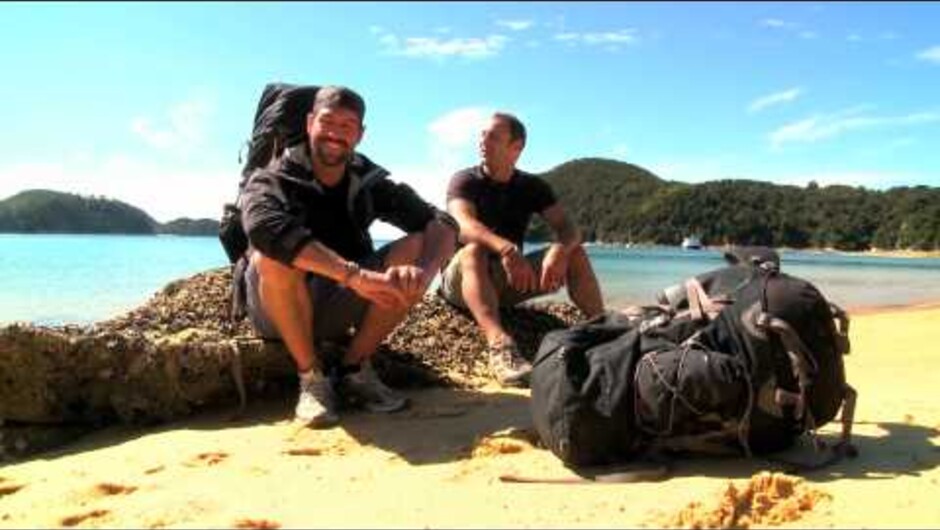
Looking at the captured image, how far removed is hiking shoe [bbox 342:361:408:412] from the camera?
4.78 meters

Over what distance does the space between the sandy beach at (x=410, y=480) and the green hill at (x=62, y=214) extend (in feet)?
349

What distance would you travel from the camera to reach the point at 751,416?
3.57 metres

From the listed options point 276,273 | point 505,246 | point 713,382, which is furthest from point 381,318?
point 713,382

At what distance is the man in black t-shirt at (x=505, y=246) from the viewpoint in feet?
18.4

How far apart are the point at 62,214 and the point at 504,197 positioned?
105630mm

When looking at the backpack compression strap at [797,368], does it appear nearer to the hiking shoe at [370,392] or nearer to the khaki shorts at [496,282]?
the hiking shoe at [370,392]

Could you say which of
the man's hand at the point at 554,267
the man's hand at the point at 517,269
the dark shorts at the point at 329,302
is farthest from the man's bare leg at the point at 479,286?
the dark shorts at the point at 329,302

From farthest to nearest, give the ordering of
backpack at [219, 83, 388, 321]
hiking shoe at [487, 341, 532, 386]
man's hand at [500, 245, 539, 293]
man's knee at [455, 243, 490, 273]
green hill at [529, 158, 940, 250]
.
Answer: green hill at [529, 158, 940, 250] < man's knee at [455, 243, 490, 273] < man's hand at [500, 245, 539, 293] < hiking shoe at [487, 341, 532, 386] < backpack at [219, 83, 388, 321]

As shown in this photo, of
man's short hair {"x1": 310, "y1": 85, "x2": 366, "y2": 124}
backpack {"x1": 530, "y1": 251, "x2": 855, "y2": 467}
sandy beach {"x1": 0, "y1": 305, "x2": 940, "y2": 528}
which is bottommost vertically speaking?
sandy beach {"x1": 0, "y1": 305, "x2": 940, "y2": 528}

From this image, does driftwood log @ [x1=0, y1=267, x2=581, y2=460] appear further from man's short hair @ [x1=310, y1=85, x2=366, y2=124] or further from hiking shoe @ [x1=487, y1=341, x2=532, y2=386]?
man's short hair @ [x1=310, y1=85, x2=366, y2=124]

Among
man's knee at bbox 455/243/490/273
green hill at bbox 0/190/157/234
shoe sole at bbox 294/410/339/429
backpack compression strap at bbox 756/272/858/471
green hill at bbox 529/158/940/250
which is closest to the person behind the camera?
backpack compression strap at bbox 756/272/858/471

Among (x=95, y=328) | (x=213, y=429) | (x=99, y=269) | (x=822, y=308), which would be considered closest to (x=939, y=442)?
(x=822, y=308)

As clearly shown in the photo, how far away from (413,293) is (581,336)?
2.62 ft

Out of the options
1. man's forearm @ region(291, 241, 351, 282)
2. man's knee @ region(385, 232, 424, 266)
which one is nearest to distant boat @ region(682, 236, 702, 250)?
man's knee @ region(385, 232, 424, 266)
